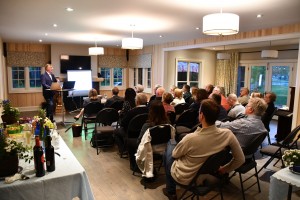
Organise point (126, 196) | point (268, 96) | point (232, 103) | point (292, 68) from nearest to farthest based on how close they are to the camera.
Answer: point (126, 196) < point (232, 103) < point (268, 96) < point (292, 68)

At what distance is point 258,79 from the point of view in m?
8.84

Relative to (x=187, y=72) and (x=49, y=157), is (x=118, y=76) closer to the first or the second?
(x=187, y=72)

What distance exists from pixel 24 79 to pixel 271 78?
915 centimetres

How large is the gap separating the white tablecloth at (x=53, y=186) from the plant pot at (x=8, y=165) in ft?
0.19

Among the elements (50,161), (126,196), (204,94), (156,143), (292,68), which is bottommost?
(126,196)

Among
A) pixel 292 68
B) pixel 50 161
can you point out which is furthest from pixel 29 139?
pixel 292 68

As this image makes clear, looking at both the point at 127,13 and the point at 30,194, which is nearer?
the point at 30,194

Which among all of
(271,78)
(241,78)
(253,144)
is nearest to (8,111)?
(253,144)

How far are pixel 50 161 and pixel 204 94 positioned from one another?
121 inches

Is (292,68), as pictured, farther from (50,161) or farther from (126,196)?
(50,161)

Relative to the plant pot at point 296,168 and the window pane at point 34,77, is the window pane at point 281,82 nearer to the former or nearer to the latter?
the plant pot at point 296,168

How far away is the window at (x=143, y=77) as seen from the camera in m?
9.76

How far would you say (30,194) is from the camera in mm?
1551

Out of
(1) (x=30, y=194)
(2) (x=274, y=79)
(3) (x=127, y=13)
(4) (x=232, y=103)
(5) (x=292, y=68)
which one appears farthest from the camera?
(2) (x=274, y=79)
